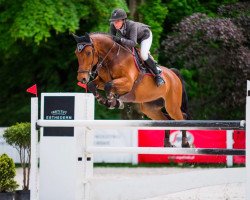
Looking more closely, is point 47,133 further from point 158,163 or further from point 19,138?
point 158,163

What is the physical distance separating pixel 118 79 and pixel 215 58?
798 cm

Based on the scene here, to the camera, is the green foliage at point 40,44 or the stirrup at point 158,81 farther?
the green foliage at point 40,44

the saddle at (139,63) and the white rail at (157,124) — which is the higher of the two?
the saddle at (139,63)

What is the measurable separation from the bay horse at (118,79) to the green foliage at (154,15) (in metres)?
7.72

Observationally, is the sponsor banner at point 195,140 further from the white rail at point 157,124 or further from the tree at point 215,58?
the white rail at point 157,124

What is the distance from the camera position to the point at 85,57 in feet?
21.1

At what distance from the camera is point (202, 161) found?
48.4ft

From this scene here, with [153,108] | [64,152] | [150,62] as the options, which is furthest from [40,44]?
[64,152]

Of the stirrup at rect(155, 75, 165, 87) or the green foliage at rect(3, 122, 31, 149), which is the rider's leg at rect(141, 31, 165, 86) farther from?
the green foliage at rect(3, 122, 31, 149)

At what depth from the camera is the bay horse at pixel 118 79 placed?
6457mm

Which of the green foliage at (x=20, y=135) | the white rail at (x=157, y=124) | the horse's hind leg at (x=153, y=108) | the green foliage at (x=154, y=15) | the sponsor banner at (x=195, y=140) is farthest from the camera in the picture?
the green foliage at (x=154, y=15)

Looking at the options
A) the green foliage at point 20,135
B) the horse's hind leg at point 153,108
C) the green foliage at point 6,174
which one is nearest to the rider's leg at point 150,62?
the horse's hind leg at point 153,108

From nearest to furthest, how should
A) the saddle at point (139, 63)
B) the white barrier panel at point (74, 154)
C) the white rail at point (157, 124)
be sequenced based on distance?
the white rail at point (157, 124)
the white barrier panel at point (74, 154)
the saddle at point (139, 63)

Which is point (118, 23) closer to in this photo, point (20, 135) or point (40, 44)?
point (20, 135)
